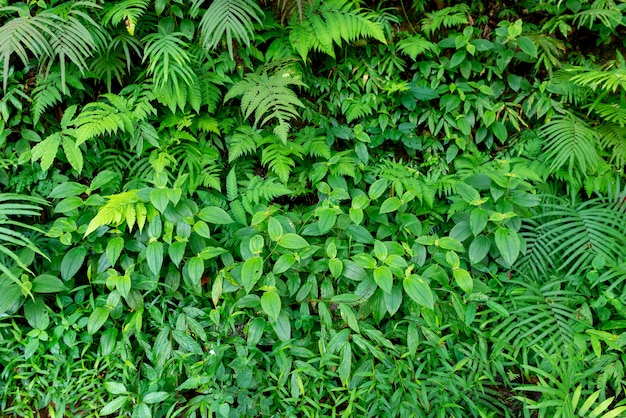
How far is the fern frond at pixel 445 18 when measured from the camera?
9.52 feet

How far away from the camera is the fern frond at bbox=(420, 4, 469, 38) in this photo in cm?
290

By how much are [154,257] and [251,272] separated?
0.50 meters

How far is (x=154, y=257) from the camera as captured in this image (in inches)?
84.0

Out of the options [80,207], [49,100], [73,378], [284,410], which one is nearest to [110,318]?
[73,378]

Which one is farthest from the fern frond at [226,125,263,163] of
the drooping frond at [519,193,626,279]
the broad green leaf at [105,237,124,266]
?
the drooping frond at [519,193,626,279]

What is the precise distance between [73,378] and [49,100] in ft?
5.16

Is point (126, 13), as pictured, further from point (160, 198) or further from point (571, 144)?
point (571, 144)

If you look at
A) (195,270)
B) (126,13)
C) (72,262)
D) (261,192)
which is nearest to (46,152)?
(72,262)

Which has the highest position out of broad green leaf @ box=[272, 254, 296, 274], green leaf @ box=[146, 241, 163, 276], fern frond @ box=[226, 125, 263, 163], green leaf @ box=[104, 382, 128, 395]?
fern frond @ box=[226, 125, 263, 163]

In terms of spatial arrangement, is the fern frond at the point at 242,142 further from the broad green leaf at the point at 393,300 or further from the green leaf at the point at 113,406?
the green leaf at the point at 113,406

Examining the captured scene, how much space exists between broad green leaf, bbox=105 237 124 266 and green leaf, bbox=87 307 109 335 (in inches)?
9.2

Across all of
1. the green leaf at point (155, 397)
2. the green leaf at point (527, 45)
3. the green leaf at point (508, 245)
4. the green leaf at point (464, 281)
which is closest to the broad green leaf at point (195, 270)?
the green leaf at point (155, 397)

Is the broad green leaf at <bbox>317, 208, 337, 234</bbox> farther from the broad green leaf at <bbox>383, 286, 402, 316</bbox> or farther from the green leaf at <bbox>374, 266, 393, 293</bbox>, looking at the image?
the broad green leaf at <bbox>383, 286, 402, 316</bbox>

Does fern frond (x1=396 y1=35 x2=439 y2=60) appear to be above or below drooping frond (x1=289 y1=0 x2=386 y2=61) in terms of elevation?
below
